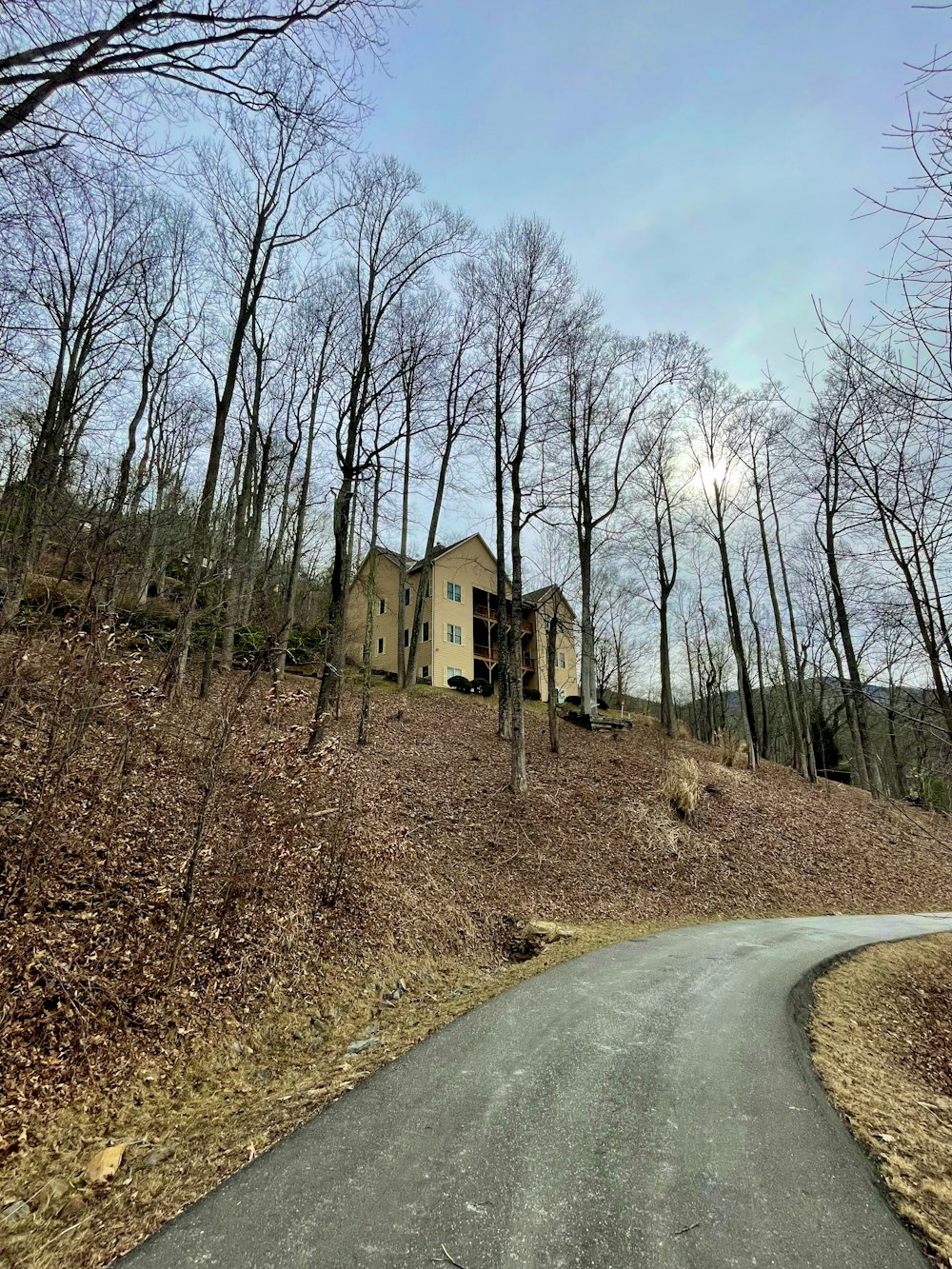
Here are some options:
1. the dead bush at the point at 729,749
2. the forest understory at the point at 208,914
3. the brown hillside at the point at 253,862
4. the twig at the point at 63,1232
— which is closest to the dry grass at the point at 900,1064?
the forest understory at the point at 208,914

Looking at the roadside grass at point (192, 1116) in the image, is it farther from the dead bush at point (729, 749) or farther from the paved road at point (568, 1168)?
the dead bush at point (729, 749)

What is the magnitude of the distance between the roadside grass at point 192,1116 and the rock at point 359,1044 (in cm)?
5

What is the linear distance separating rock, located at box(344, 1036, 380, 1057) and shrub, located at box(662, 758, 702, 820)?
10.6 m

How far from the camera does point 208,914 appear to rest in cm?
565

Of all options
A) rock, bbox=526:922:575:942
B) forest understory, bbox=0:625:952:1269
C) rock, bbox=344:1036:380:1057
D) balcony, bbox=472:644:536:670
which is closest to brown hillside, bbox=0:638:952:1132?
forest understory, bbox=0:625:952:1269

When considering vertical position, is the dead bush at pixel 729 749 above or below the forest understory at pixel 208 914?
above

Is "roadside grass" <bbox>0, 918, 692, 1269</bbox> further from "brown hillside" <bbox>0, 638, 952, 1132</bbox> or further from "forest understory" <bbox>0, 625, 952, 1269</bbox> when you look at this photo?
"brown hillside" <bbox>0, 638, 952, 1132</bbox>

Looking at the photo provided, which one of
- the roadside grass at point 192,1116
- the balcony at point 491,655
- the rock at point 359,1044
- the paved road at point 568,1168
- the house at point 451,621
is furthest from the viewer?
the balcony at point 491,655

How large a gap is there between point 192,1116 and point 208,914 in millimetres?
1984

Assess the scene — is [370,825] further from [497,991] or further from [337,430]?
[337,430]

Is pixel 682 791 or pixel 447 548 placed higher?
pixel 447 548

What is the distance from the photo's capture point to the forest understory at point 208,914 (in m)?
3.54

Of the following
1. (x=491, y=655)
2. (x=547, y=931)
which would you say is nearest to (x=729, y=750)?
(x=547, y=931)

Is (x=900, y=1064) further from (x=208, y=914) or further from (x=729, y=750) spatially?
(x=729, y=750)
